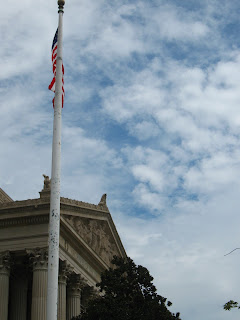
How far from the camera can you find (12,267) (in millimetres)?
36406

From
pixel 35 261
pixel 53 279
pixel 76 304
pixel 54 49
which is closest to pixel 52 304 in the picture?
pixel 53 279

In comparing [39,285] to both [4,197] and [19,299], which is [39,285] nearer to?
[19,299]

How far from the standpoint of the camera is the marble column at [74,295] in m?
39.4

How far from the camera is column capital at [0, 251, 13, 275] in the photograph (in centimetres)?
3534

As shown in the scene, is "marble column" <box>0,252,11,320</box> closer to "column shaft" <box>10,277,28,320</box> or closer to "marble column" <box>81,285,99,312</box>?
"column shaft" <box>10,277,28,320</box>

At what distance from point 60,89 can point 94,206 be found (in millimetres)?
23633

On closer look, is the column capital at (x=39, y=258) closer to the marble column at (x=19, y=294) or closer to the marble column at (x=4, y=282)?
the marble column at (x=4, y=282)

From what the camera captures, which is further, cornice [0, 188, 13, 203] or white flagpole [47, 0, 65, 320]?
cornice [0, 188, 13, 203]

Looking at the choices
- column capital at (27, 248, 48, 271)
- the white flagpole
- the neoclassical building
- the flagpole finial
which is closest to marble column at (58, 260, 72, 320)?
the neoclassical building

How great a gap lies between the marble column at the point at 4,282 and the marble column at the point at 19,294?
2.07 meters

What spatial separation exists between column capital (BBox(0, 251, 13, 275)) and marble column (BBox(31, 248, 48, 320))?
193 cm

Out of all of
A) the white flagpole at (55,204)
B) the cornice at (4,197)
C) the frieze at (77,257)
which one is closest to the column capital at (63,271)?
the frieze at (77,257)

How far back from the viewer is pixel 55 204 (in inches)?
713

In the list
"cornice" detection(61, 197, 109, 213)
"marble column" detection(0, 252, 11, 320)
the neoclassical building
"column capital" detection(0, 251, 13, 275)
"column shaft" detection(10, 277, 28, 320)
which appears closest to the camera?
"marble column" detection(0, 252, 11, 320)
